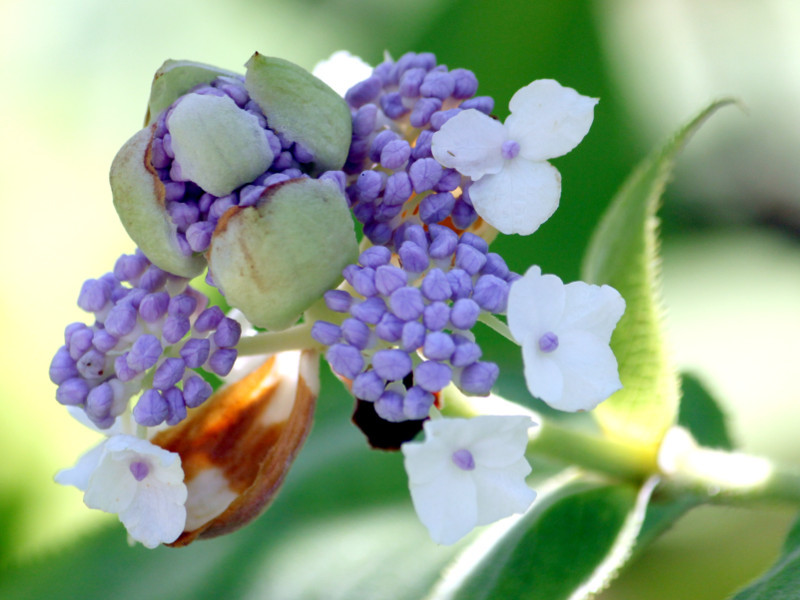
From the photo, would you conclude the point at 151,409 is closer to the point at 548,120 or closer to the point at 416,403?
the point at 416,403

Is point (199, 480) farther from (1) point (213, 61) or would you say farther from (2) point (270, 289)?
(1) point (213, 61)

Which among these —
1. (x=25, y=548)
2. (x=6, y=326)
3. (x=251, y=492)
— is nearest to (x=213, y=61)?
(x=6, y=326)

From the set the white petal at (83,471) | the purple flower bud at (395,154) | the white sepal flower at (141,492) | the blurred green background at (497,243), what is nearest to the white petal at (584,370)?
the purple flower bud at (395,154)

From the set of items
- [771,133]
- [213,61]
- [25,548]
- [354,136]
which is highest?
[354,136]

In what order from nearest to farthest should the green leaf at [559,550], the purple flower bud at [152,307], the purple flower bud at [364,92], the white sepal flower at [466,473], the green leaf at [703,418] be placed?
the white sepal flower at [466,473]
the purple flower bud at [152,307]
the purple flower bud at [364,92]
the green leaf at [559,550]
the green leaf at [703,418]

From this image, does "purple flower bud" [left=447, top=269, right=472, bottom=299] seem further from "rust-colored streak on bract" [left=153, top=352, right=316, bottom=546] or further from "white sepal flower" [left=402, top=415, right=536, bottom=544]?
"rust-colored streak on bract" [left=153, top=352, right=316, bottom=546]

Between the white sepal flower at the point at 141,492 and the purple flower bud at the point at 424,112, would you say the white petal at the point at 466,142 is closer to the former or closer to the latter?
the purple flower bud at the point at 424,112
